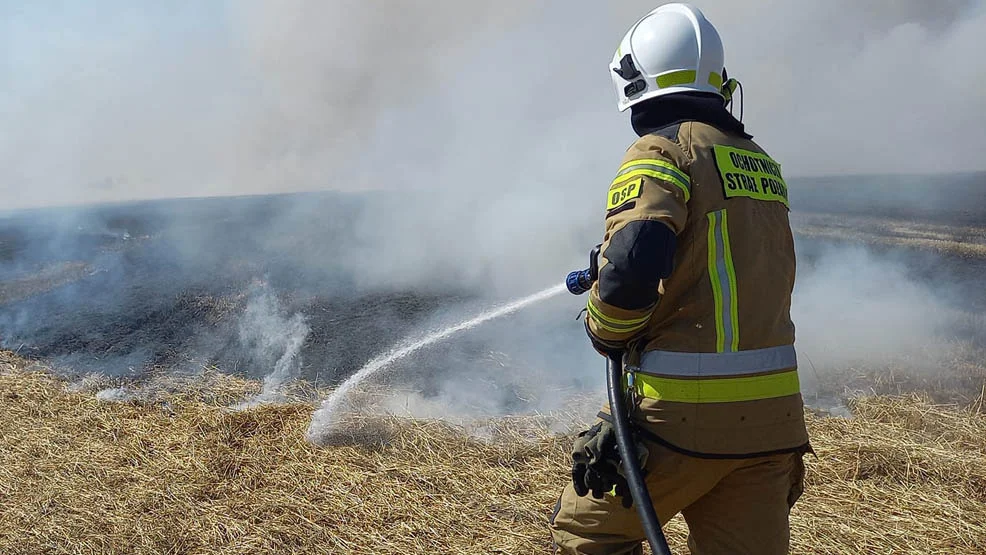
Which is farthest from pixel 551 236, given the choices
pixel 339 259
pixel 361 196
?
pixel 361 196

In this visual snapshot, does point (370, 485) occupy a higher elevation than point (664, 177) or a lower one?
lower

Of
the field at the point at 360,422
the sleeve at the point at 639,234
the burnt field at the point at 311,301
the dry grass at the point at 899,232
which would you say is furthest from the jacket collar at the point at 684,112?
the dry grass at the point at 899,232

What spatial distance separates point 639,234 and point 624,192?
16 centimetres

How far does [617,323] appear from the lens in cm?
168

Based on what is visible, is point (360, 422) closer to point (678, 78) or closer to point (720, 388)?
point (720, 388)

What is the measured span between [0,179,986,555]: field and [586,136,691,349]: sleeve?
5.40 ft

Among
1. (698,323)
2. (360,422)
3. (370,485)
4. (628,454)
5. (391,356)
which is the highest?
(391,356)

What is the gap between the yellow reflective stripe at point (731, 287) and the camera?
1648mm

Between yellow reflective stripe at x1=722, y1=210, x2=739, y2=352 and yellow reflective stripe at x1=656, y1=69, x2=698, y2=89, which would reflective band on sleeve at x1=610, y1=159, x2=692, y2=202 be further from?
yellow reflective stripe at x1=656, y1=69, x2=698, y2=89

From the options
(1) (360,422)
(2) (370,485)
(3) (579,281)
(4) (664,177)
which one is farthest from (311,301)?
(4) (664,177)

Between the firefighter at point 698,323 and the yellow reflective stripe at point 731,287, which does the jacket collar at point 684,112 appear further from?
the yellow reflective stripe at point 731,287

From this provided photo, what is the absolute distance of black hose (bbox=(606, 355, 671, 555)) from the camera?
1612 mm

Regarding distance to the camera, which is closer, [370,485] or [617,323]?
[617,323]

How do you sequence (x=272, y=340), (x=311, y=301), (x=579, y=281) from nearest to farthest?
(x=579, y=281), (x=272, y=340), (x=311, y=301)
